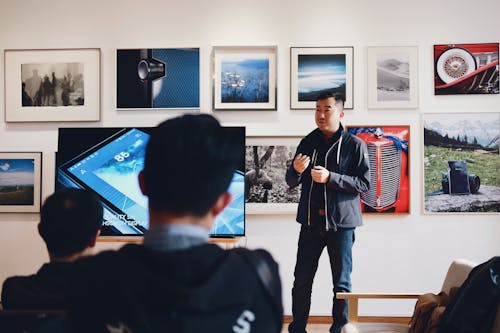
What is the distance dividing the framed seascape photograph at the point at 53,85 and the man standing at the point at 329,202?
78.3 inches

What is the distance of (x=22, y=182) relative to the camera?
429 cm

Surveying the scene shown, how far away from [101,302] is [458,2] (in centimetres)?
420

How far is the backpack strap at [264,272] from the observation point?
925mm

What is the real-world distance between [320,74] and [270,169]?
912 millimetres

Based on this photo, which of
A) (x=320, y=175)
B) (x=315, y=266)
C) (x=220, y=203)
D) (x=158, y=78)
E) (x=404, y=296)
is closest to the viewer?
(x=220, y=203)

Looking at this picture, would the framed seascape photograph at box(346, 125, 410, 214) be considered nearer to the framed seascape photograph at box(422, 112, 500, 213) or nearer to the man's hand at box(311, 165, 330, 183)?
the framed seascape photograph at box(422, 112, 500, 213)

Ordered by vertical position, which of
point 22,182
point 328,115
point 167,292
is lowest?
point 167,292

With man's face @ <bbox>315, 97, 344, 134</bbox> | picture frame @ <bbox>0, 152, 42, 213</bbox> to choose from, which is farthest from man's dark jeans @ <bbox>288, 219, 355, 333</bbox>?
picture frame @ <bbox>0, 152, 42, 213</bbox>

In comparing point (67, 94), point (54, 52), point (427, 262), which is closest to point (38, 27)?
point (54, 52)

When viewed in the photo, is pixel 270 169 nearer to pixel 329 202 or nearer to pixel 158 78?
pixel 329 202

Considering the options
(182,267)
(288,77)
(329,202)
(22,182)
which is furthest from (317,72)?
(182,267)

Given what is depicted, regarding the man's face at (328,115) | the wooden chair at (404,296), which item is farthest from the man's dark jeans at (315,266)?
the man's face at (328,115)

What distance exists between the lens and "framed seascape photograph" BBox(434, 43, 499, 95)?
4.15 metres

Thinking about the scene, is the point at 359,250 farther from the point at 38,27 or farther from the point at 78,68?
the point at 38,27
